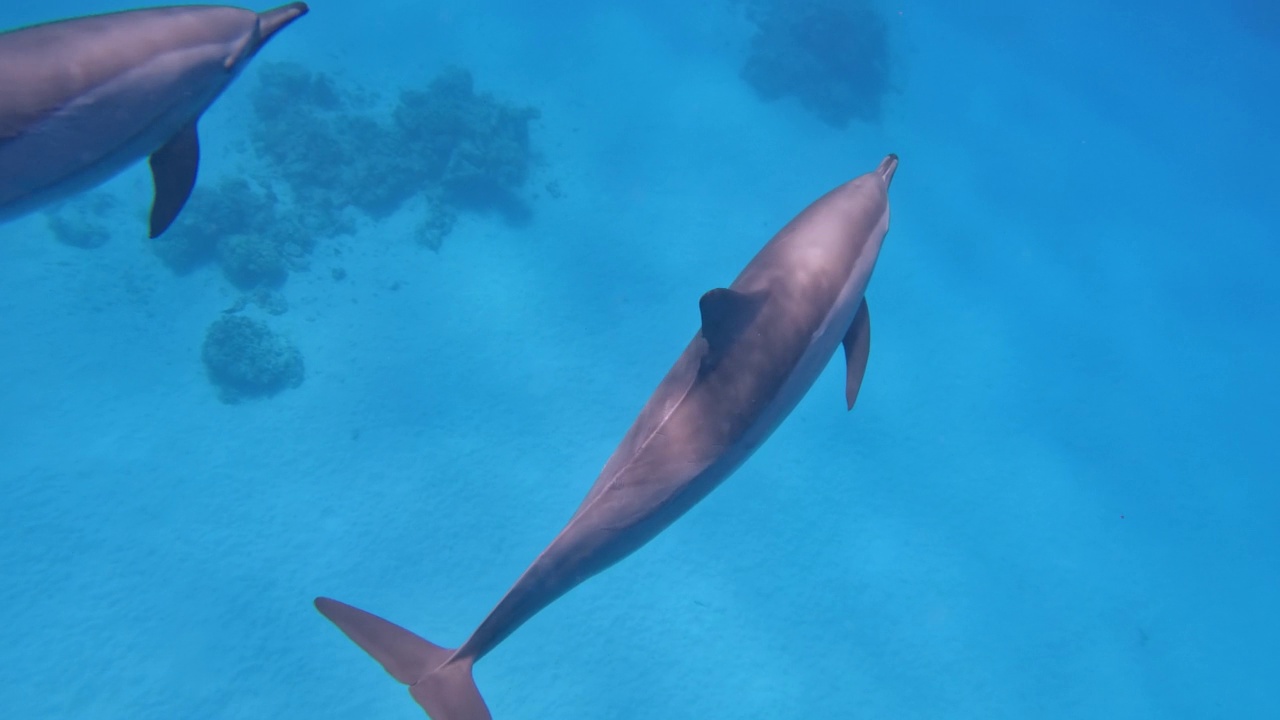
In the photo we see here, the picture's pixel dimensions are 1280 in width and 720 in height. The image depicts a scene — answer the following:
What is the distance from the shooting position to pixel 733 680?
962 cm

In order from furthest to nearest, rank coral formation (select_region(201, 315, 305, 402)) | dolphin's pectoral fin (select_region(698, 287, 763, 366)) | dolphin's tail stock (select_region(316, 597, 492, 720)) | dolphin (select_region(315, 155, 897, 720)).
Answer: coral formation (select_region(201, 315, 305, 402)), dolphin's tail stock (select_region(316, 597, 492, 720)), dolphin (select_region(315, 155, 897, 720)), dolphin's pectoral fin (select_region(698, 287, 763, 366))

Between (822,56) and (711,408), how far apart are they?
2175 centimetres

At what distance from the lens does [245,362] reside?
11.3 m

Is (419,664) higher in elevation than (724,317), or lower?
lower

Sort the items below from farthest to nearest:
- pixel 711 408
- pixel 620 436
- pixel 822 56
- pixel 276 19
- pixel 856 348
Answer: pixel 822 56, pixel 620 436, pixel 856 348, pixel 711 408, pixel 276 19

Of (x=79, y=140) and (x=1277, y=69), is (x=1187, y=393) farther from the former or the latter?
(x=1277, y=69)

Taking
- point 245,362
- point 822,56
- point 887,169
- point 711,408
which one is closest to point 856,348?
point 887,169

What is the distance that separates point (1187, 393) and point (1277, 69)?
1147 inches

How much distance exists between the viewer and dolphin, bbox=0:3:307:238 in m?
2.28

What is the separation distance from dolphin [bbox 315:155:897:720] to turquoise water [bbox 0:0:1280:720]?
22.0 feet

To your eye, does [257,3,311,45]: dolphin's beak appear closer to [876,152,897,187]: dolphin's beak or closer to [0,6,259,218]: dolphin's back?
[0,6,259,218]: dolphin's back

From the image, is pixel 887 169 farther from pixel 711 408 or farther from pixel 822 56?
pixel 822 56

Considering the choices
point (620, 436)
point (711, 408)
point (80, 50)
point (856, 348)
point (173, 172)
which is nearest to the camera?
point (80, 50)

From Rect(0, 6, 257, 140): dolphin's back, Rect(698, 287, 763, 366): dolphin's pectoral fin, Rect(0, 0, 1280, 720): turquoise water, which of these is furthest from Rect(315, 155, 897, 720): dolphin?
Rect(0, 0, 1280, 720): turquoise water
